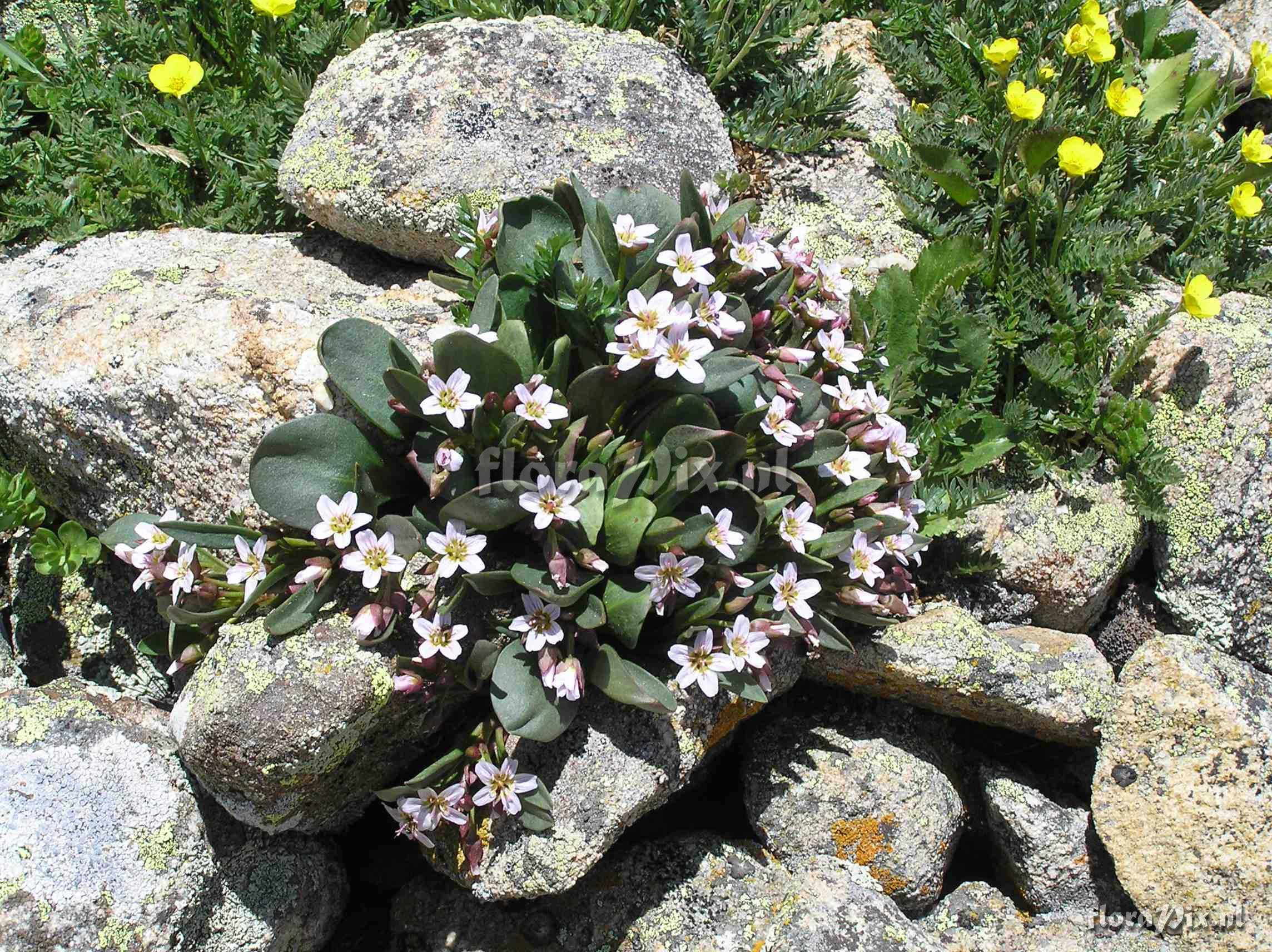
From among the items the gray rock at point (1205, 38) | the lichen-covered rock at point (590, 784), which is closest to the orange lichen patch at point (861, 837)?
the lichen-covered rock at point (590, 784)

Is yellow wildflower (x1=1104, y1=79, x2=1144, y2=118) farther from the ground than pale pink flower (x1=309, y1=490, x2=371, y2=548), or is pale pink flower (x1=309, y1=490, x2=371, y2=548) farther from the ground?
yellow wildflower (x1=1104, y1=79, x2=1144, y2=118)

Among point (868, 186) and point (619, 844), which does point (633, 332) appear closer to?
point (619, 844)

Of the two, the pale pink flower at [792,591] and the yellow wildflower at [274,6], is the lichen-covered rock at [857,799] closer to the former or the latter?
the pale pink flower at [792,591]

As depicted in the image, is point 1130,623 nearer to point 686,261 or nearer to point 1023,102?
point 1023,102

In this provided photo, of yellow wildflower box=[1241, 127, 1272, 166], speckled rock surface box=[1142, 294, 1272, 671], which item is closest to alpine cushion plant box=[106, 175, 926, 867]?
speckled rock surface box=[1142, 294, 1272, 671]

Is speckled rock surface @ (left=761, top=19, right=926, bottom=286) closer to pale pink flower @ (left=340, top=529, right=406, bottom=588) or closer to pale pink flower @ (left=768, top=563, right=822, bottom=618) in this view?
pale pink flower @ (left=768, top=563, right=822, bottom=618)
